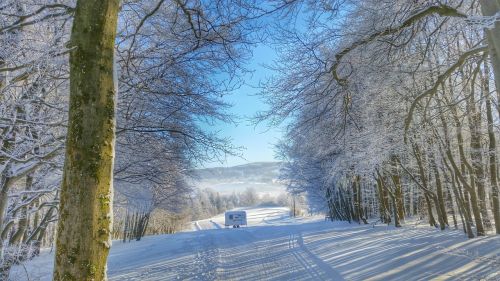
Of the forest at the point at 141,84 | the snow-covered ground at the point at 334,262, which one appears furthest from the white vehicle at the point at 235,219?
the forest at the point at 141,84

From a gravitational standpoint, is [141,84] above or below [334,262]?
above

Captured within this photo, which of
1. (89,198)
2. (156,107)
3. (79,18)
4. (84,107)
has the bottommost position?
(89,198)

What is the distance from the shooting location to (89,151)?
2.38 metres

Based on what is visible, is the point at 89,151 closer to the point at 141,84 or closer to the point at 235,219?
the point at 141,84

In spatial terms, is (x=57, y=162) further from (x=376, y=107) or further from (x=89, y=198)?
(x=376, y=107)

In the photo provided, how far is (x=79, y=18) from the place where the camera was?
2.62m

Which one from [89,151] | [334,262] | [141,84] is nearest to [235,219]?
[334,262]

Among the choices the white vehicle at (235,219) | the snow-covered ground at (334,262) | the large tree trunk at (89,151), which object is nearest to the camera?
the large tree trunk at (89,151)

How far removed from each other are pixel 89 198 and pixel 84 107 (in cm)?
63

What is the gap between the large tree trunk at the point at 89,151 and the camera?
2.26 meters

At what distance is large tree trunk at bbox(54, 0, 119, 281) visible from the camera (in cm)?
226

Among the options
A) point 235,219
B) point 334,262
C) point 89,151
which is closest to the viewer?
point 89,151

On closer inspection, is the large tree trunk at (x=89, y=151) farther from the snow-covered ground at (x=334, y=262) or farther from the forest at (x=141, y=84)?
the snow-covered ground at (x=334, y=262)

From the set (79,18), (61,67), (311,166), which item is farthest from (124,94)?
(311,166)
